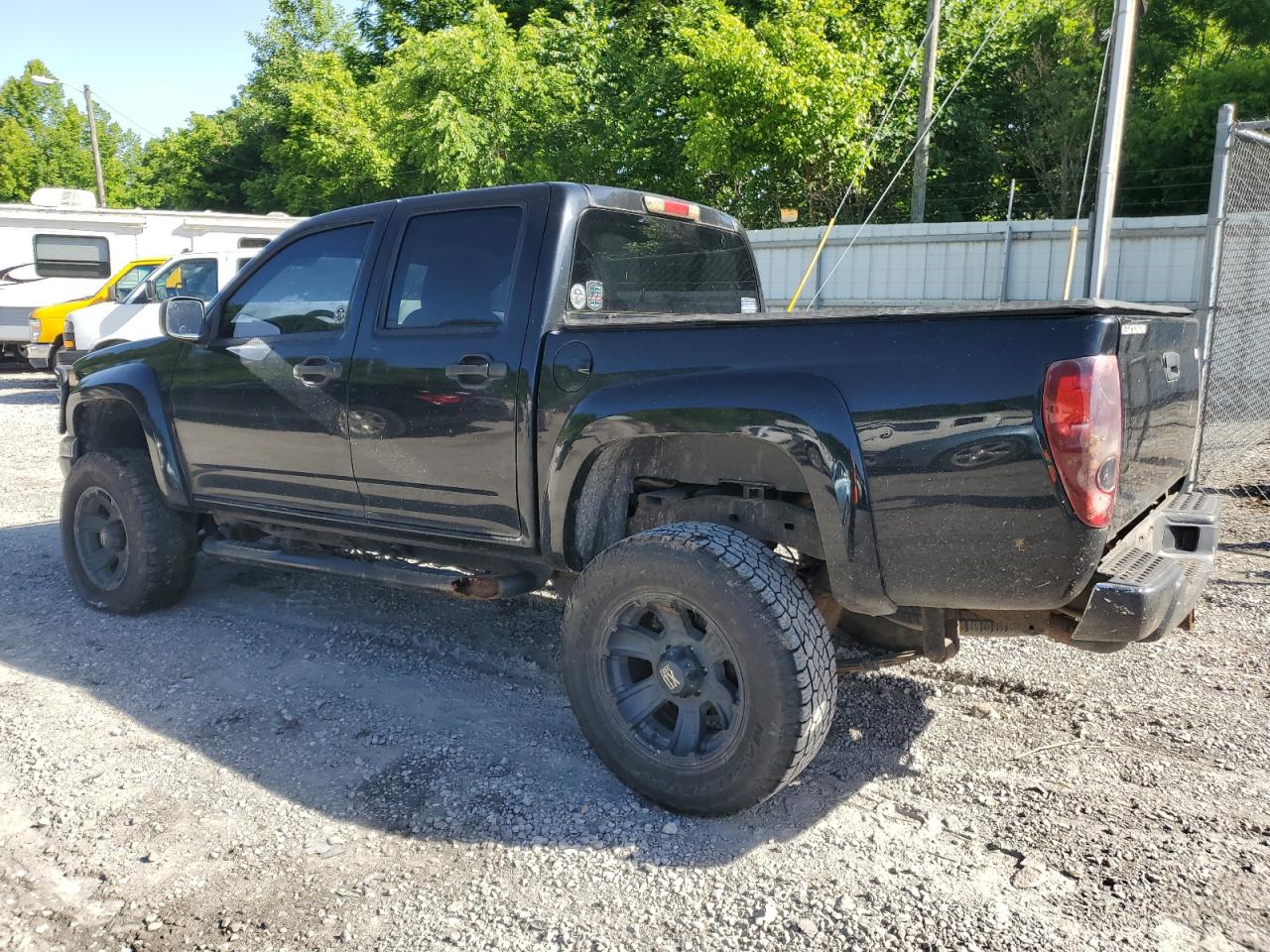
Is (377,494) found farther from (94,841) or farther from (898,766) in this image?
(898,766)

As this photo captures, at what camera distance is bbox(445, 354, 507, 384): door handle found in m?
3.68

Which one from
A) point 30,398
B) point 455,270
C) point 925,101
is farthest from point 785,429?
point 30,398

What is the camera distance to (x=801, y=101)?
55.8 feet

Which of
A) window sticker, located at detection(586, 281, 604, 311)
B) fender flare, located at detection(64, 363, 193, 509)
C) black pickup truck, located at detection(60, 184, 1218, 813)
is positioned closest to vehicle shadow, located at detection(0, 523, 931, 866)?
black pickup truck, located at detection(60, 184, 1218, 813)

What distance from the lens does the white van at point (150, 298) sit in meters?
13.0

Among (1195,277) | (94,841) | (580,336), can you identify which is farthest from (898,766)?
(1195,277)

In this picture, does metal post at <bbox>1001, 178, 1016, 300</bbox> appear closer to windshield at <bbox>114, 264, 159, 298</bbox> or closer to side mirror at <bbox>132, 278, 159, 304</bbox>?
side mirror at <bbox>132, 278, 159, 304</bbox>

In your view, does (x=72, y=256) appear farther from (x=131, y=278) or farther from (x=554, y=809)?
(x=554, y=809)

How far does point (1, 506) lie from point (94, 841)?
19.0 ft

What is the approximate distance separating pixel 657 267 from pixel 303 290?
61.1 inches

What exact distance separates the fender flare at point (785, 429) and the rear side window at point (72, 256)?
1741cm

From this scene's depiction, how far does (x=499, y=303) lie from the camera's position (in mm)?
3809

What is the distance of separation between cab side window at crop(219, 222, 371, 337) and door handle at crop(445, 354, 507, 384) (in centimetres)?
73

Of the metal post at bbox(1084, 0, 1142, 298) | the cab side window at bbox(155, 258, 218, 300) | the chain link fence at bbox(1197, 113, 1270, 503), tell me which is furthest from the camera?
the cab side window at bbox(155, 258, 218, 300)
